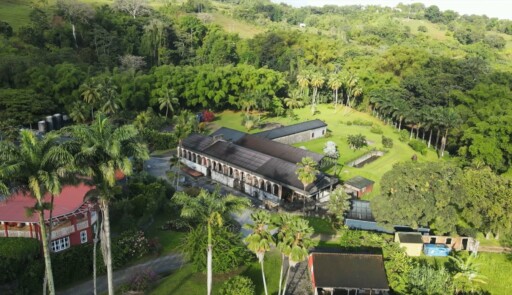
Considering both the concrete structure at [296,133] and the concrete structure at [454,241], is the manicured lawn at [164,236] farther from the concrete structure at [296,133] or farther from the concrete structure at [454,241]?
the concrete structure at [296,133]

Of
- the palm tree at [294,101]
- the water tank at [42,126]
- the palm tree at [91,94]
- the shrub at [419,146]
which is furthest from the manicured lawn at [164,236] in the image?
the palm tree at [294,101]

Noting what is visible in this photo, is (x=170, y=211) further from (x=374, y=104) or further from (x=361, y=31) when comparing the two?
(x=361, y=31)

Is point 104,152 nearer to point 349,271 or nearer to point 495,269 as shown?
point 349,271

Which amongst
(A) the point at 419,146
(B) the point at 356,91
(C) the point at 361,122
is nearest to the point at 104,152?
(A) the point at 419,146

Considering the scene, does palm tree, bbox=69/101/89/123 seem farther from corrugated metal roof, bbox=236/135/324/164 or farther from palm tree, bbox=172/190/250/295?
palm tree, bbox=172/190/250/295

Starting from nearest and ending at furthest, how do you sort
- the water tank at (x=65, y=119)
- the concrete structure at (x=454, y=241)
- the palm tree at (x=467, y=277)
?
the palm tree at (x=467, y=277) → the concrete structure at (x=454, y=241) → the water tank at (x=65, y=119)

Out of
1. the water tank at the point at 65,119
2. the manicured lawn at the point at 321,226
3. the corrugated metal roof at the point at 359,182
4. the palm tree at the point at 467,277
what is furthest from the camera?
the water tank at the point at 65,119
